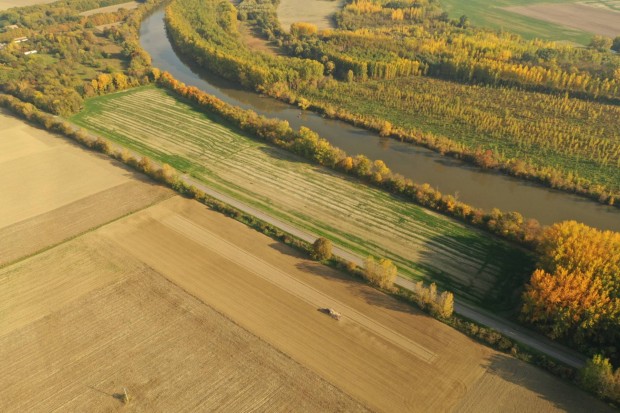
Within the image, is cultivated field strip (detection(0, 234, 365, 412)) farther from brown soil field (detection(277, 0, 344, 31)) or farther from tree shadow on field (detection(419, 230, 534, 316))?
brown soil field (detection(277, 0, 344, 31))

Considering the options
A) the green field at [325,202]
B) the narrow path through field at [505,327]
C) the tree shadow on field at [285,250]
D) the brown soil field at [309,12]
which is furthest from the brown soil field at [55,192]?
the brown soil field at [309,12]

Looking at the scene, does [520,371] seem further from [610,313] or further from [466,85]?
[466,85]

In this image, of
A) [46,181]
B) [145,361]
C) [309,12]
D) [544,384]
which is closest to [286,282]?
[145,361]

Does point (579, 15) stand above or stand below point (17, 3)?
above

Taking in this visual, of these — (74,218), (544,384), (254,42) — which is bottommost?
(74,218)

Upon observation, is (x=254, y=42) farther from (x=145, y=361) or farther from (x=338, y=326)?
(x=145, y=361)

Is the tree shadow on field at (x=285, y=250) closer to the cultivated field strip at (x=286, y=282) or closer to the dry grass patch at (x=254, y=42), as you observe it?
the cultivated field strip at (x=286, y=282)
